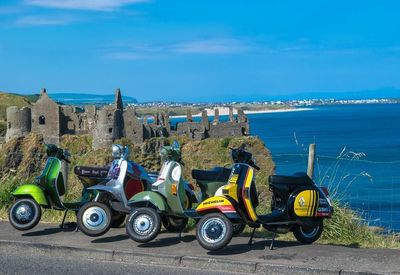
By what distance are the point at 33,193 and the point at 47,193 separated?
9.3 inches

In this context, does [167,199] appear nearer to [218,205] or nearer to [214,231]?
[218,205]

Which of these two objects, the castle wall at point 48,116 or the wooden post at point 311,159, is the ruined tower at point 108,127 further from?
the wooden post at point 311,159

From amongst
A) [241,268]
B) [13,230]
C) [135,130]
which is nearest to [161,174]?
[241,268]

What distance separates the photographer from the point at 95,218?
8.88 m

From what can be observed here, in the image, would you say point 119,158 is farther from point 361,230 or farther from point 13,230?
point 361,230

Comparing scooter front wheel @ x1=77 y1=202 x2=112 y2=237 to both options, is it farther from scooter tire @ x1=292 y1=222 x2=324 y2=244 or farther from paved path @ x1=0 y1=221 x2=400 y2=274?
scooter tire @ x1=292 y1=222 x2=324 y2=244

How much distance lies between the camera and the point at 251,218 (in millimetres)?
8203

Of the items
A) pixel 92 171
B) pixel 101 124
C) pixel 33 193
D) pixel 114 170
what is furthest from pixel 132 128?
pixel 114 170

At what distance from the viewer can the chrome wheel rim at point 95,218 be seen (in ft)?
29.0

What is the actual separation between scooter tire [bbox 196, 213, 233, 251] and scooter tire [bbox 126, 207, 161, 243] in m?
0.65

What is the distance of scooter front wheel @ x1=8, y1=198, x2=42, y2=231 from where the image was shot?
9375 mm

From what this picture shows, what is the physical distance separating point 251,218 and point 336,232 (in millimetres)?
1787

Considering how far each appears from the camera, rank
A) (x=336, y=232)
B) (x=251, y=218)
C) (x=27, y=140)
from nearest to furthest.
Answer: (x=251, y=218)
(x=336, y=232)
(x=27, y=140)

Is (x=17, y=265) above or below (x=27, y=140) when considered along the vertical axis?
below
